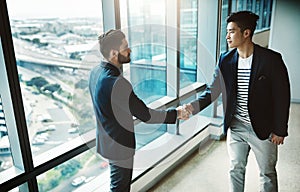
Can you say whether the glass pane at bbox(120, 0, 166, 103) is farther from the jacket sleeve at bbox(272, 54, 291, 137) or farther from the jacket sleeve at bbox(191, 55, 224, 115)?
the jacket sleeve at bbox(272, 54, 291, 137)

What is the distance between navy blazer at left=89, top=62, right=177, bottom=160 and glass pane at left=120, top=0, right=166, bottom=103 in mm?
653

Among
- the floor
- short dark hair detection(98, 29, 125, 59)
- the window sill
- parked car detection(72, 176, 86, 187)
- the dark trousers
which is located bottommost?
the floor

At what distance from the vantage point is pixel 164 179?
103 inches

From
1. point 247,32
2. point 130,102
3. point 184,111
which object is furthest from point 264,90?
point 130,102

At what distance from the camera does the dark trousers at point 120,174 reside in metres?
1.67

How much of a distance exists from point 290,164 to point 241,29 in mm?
1846

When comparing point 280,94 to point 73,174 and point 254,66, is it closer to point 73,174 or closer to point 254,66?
point 254,66

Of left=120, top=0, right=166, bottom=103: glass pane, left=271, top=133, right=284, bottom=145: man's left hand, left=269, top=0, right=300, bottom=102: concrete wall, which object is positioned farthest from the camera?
left=269, top=0, right=300, bottom=102: concrete wall

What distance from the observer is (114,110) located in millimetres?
1528

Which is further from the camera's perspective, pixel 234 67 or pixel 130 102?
pixel 234 67

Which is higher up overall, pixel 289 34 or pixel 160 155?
pixel 289 34

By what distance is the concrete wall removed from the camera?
4523 millimetres

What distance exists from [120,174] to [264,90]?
3.54 feet

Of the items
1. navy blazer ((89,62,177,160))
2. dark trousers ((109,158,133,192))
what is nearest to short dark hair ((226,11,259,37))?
navy blazer ((89,62,177,160))
